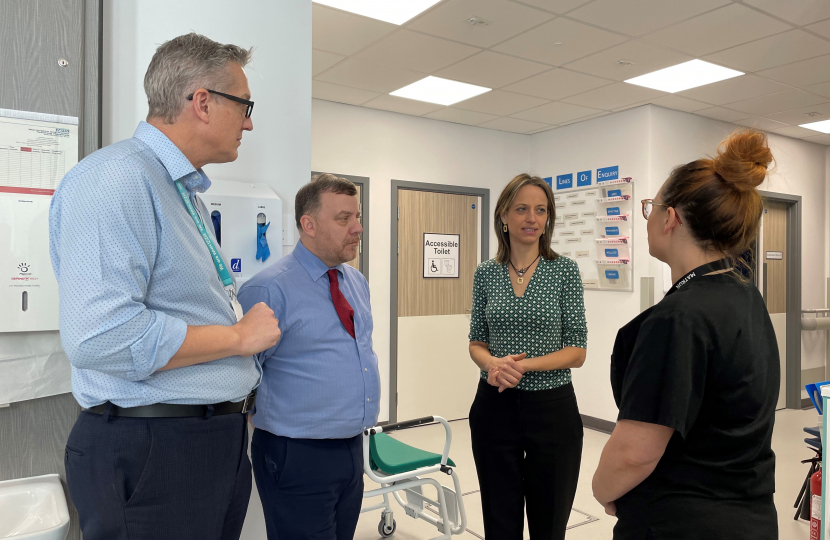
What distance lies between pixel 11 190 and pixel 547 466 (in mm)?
1679

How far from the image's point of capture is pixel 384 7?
305 centimetres

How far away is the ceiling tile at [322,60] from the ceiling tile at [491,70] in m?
0.73

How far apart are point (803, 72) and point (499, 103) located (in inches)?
83.1

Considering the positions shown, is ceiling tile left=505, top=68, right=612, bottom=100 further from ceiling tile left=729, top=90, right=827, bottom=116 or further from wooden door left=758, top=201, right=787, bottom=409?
wooden door left=758, top=201, right=787, bottom=409

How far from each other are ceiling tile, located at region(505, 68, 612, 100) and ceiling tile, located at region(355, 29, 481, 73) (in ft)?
2.26

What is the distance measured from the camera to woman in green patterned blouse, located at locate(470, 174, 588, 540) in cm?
181

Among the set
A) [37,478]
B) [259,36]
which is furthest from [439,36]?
[37,478]

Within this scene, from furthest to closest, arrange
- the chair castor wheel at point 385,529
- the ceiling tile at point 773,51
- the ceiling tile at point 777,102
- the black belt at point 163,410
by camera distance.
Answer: the ceiling tile at point 777,102 < the ceiling tile at point 773,51 < the chair castor wheel at point 385,529 < the black belt at point 163,410

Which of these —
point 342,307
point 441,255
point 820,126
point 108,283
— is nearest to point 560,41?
point 441,255

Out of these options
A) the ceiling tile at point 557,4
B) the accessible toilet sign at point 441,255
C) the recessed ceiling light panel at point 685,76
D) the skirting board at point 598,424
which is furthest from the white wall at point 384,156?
the ceiling tile at point 557,4

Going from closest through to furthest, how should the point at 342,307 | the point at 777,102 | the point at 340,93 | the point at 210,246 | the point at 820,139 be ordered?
the point at 210,246
the point at 342,307
the point at 340,93
the point at 777,102
the point at 820,139

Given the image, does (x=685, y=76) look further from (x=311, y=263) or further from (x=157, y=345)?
(x=157, y=345)

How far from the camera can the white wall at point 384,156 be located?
475 centimetres

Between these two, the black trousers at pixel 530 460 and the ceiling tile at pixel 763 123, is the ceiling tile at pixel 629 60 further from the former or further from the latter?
the black trousers at pixel 530 460
